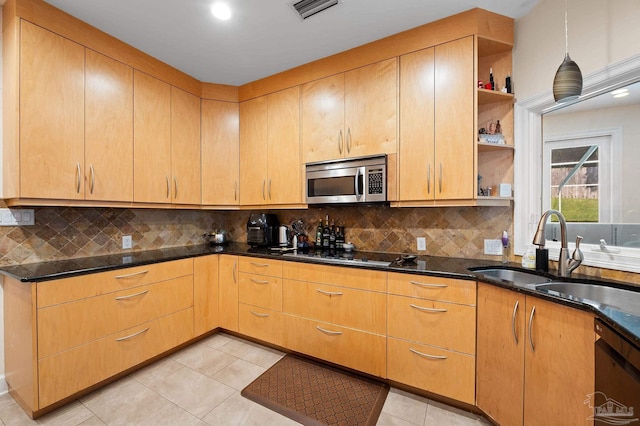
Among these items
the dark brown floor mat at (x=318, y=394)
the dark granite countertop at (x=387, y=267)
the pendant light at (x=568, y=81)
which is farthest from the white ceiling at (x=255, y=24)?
the dark brown floor mat at (x=318, y=394)

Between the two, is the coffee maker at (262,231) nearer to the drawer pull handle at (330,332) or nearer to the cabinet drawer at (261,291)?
the cabinet drawer at (261,291)

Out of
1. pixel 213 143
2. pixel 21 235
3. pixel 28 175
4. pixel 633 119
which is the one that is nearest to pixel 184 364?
pixel 21 235

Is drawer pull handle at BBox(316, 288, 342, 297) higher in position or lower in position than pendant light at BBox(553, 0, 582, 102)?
lower

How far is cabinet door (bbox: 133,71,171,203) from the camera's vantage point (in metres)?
2.34

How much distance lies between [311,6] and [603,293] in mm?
2418

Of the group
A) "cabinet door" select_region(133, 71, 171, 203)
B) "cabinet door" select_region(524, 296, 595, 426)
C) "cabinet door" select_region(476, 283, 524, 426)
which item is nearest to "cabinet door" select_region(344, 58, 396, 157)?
"cabinet door" select_region(476, 283, 524, 426)

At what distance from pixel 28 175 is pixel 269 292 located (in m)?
1.85

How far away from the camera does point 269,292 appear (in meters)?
2.44

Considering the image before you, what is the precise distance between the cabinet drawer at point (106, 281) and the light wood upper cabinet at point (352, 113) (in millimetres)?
1553

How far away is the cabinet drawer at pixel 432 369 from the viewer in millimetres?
1688

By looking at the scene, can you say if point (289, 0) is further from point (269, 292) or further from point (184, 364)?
point (184, 364)

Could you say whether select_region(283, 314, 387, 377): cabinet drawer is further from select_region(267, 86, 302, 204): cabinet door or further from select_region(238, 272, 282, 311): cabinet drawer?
select_region(267, 86, 302, 204): cabinet door

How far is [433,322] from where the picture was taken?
5.80 ft

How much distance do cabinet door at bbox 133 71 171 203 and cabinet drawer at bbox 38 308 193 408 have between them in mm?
1080
